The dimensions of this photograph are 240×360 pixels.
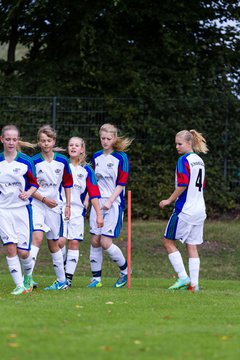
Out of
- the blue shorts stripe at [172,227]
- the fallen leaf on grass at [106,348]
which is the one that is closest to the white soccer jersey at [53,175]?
the blue shorts stripe at [172,227]

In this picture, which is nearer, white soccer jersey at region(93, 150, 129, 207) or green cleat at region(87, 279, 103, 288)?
white soccer jersey at region(93, 150, 129, 207)

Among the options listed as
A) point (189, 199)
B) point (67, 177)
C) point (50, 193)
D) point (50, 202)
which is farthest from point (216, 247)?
point (50, 202)

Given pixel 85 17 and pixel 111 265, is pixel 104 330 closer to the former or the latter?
pixel 111 265

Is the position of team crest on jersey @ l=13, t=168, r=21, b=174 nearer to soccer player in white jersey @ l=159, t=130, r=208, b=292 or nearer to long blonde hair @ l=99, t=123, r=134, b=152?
long blonde hair @ l=99, t=123, r=134, b=152

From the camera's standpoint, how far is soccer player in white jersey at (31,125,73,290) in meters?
12.7

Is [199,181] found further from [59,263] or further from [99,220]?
[59,263]

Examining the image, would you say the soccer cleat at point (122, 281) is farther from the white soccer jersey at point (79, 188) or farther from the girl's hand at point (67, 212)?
the girl's hand at point (67, 212)

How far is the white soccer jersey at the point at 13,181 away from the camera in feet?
38.6

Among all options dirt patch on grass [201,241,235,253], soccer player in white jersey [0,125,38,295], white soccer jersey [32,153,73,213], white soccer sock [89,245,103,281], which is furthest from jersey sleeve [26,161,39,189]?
dirt patch on grass [201,241,235,253]

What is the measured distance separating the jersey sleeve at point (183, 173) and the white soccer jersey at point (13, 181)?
6.90 ft

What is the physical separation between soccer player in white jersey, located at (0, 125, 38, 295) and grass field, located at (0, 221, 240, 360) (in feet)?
1.79

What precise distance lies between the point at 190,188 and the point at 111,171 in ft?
4.41

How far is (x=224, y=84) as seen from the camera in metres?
24.4

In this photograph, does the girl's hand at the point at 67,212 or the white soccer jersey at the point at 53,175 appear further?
the girl's hand at the point at 67,212
